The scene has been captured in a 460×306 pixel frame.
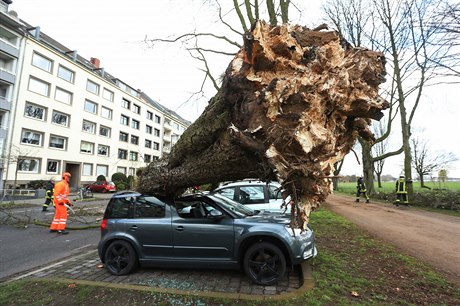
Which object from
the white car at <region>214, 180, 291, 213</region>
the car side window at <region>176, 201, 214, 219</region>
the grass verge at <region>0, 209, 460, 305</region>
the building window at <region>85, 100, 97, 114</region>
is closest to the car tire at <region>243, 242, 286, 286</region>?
the grass verge at <region>0, 209, 460, 305</region>

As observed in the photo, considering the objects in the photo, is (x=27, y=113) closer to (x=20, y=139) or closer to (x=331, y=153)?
(x=20, y=139)

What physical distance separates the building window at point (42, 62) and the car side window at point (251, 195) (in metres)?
30.9

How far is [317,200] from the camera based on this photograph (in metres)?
2.88

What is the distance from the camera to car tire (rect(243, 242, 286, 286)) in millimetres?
4605

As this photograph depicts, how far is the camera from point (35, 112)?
95.6 feet

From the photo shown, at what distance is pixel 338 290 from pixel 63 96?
36594 millimetres

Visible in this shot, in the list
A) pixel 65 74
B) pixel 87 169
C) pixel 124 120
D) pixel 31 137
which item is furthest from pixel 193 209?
pixel 124 120

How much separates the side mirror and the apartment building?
49.1 feet

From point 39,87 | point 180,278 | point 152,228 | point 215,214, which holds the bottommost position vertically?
point 180,278

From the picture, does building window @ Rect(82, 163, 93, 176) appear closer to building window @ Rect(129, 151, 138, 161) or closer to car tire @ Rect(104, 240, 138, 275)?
building window @ Rect(129, 151, 138, 161)

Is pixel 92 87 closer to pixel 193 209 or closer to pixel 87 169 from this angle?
pixel 87 169

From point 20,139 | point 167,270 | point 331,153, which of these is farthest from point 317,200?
point 20,139

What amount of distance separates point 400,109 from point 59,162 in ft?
111

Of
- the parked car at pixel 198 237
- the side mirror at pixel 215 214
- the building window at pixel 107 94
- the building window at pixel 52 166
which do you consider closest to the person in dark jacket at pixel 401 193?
the parked car at pixel 198 237
